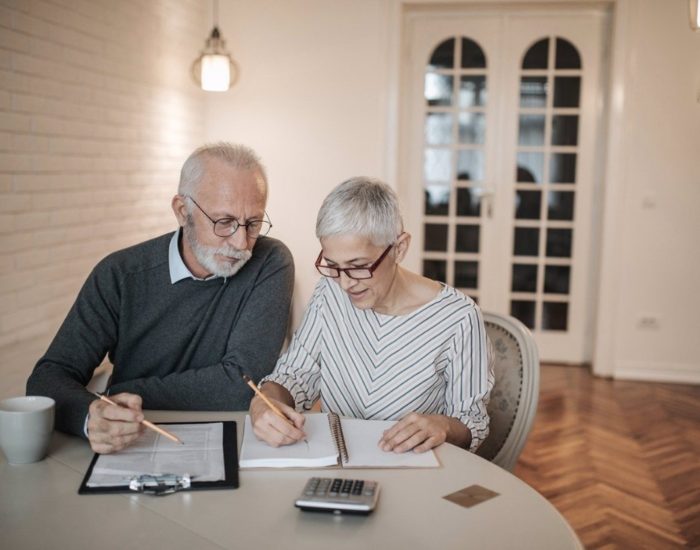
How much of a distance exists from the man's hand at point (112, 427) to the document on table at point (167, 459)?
21 mm

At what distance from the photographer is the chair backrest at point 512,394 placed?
194 centimetres

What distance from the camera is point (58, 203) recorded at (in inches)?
133

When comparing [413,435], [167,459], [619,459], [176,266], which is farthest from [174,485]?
[619,459]

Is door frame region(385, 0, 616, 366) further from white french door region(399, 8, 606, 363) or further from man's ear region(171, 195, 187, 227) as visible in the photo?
man's ear region(171, 195, 187, 227)

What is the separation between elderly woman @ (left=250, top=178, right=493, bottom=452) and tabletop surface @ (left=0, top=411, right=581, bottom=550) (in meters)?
0.25

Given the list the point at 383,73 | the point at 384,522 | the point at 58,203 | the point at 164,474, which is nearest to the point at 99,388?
the point at 58,203


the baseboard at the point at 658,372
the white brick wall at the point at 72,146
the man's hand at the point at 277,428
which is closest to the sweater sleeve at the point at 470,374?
the man's hand at the point at 277,428

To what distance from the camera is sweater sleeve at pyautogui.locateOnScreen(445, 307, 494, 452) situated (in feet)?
5.91

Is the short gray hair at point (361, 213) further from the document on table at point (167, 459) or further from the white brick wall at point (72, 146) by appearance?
the white brick wall at point (72, 146)

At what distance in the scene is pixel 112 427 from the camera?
1.50 meters

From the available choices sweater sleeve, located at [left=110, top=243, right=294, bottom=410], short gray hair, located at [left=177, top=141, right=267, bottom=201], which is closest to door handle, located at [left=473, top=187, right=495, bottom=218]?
sweater sleeve, located at [left=110, top=243, right=294, bottom=410]

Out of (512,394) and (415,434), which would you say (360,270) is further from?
(512,394)

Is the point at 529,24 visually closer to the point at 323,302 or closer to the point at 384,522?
the point at 323,302

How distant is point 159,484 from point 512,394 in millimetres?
973
